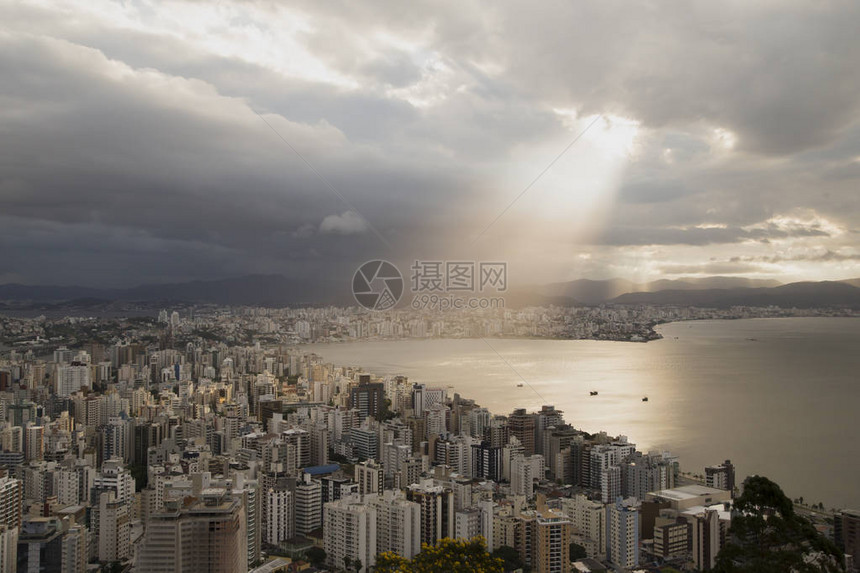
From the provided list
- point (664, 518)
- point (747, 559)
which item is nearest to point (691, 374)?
point (664, 518)

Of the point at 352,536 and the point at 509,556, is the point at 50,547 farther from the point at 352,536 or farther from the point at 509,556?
the point at 509,556

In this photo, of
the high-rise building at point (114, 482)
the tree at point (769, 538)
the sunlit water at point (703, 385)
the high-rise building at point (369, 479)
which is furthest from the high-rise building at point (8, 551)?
the sunlit water at point (703, 385)

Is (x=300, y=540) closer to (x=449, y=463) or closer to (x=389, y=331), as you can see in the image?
(x=449, y=463)

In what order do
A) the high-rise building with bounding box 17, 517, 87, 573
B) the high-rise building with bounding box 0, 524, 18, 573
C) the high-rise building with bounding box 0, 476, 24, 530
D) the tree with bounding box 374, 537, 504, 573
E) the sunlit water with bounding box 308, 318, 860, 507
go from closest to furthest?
the tree with bounding box 374, 537, 504, 573 < the high-rise building with bounding box 0, 524, 18, 573 < the high-rise building with bounding box 17, 517, 87, 573 < the high-rise building with bounding box 0, 476, 24, 530 < the sunlit water with bounding box 308, 318, 860, 507

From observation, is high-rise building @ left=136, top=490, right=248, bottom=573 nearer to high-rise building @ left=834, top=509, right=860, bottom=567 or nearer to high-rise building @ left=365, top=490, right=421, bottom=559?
high-rise building @ left=365, top=490, right=421, bottom=559

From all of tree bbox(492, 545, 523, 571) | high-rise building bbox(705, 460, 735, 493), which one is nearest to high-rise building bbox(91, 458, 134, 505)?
tree bbox(492, 545, 523, 571)

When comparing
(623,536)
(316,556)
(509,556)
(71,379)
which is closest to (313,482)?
(316,556)
